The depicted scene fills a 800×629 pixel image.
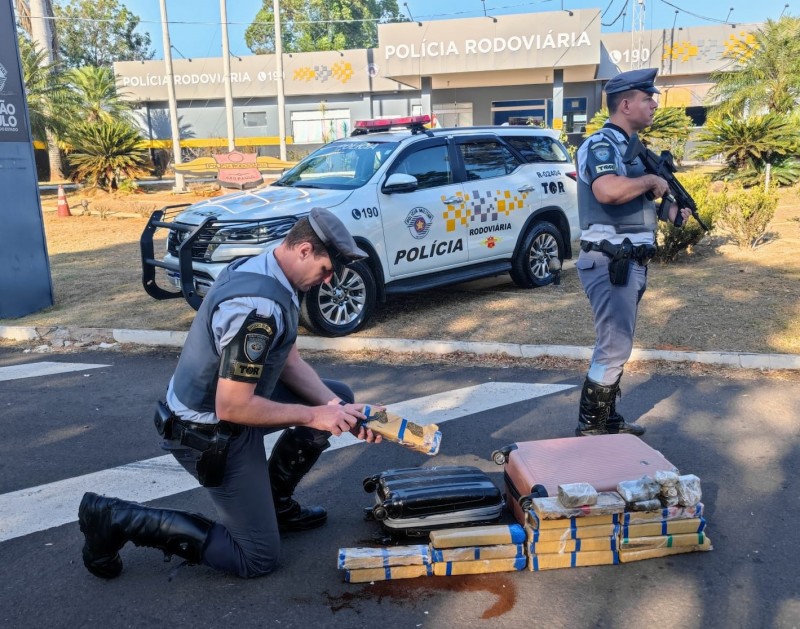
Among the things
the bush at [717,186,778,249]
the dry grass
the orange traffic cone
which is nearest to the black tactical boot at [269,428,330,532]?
the dry grass

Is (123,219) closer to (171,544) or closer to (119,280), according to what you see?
(119,280)

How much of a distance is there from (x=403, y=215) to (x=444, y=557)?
4847 mm

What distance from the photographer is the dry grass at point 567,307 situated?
6.93m

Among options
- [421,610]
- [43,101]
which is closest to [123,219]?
[43,101]

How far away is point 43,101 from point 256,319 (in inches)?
1033

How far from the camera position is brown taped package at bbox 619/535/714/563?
326cm

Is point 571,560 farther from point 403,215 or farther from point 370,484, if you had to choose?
point 403,215

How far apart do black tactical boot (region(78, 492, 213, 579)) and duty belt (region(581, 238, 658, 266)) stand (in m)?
2.65

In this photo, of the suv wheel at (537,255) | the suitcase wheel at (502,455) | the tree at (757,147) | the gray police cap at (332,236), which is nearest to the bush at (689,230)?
the suv wheel at (537,255)

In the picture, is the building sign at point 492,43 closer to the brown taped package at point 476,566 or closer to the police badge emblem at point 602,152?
the police badge emblem at point 602,152

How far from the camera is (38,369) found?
Result: 263 inches

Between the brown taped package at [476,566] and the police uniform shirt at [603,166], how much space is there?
2.01 m

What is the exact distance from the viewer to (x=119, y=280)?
10.3 m

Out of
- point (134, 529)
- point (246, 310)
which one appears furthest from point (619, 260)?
point (134, 529)
